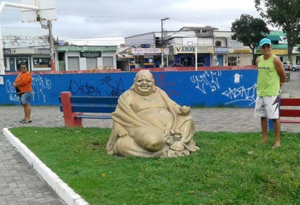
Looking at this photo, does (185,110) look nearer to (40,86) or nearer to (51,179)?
(51,179)

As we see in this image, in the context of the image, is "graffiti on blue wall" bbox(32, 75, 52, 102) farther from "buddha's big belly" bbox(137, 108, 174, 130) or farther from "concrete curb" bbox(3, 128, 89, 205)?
"buddha's big belly" bbox(137, 108, 174, 130)

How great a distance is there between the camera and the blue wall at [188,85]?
488 inches

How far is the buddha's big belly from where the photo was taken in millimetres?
5852

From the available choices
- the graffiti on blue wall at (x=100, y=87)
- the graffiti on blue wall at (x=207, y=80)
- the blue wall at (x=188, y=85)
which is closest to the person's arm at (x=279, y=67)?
the blue wall at (x=188, y=85)

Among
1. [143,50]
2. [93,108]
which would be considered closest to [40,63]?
[143,50]

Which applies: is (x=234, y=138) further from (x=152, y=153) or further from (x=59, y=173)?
(x=59, y=173)

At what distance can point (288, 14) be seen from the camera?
92.8ft

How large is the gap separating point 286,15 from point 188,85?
18547 millimetres

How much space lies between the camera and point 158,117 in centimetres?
593

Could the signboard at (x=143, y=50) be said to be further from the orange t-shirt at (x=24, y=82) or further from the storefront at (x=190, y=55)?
the orange t-shirt at (x=24, y=82)

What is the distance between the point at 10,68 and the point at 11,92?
27.2m

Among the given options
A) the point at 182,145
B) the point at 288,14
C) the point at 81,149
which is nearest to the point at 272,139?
A: the point at 182,145

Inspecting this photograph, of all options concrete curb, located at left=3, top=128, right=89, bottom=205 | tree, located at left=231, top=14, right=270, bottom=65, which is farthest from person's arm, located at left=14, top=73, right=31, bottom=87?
tree, located at left=231, top=14, right=270, bottom=65

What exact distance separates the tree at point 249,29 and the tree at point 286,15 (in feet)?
53.4
